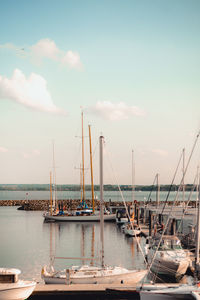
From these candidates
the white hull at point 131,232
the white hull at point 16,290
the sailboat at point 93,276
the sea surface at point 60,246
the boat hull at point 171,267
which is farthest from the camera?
the white hull at point 131,232

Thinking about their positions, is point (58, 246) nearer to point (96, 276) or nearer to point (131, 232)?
point (131, 232)

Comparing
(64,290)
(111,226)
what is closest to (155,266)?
(64,290)

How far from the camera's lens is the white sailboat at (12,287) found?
17219 millimetres

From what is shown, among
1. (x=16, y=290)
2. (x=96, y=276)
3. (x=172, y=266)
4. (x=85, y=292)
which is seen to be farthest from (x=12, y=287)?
(x=172, y=266)

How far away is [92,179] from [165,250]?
40602mm

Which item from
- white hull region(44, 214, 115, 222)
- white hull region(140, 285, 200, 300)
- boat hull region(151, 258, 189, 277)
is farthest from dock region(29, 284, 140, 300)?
white hull region(44, 214, 115, 222)

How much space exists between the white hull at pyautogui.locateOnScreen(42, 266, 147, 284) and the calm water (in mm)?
5457

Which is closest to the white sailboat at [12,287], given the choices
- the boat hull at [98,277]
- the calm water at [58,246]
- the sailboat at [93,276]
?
the sailboat at [93,276]

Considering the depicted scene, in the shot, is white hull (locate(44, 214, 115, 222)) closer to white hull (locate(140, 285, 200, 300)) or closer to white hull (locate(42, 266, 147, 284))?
white hull (locate(42, 266, 147, 284))

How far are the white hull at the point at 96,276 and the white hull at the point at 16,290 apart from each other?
3230 millimetres

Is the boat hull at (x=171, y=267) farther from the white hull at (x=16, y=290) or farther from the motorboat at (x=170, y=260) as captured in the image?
the white hull at (x=16, y=290)

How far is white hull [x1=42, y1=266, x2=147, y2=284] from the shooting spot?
68.3 feet

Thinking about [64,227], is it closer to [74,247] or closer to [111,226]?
[111,226]

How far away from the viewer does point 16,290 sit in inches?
684
